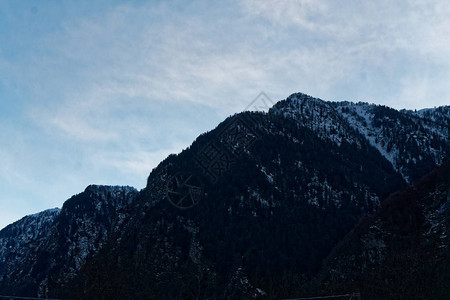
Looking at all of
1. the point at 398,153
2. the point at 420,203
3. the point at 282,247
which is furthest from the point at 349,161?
the point at 420,203

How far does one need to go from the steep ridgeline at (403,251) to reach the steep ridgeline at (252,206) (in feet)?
84.4

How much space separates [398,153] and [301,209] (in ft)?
236

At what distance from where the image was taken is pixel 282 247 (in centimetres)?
13388

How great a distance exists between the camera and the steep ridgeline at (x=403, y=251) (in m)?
52.6

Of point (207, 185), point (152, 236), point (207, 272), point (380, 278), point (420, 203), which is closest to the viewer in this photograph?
point (380, 278)

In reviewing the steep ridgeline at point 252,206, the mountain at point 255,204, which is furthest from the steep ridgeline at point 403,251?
the steep ridgeline at point 252,206

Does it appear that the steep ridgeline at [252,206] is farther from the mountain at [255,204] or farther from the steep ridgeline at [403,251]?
the steep ridgeline at [403,251]

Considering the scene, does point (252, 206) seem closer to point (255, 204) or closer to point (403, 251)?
point (255, 204)

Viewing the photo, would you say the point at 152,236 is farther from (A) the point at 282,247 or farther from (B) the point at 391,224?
(B) the point at 391,224

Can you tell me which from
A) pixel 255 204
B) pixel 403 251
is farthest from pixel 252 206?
pixel 403 251

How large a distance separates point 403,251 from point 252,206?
289 feet

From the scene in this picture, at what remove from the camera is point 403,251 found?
71.9 metres

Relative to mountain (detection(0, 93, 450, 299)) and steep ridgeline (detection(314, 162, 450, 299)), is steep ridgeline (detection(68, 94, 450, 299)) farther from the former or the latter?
steep ridgeline (detection(314, 162, 450, 299))

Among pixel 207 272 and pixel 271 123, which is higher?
pixel 271 123
